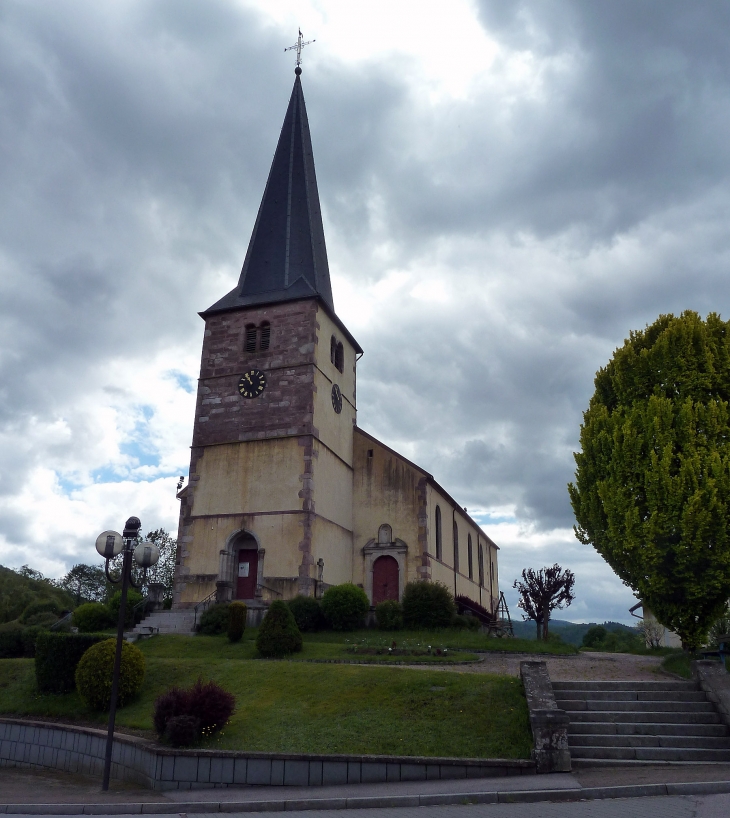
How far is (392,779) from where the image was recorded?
1050cm

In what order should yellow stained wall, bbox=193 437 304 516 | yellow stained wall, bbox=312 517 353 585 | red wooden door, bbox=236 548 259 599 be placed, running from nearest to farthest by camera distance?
red wooden door, bbox=236 548 259 599 → yellow stained wall, bbox=312 517 353 585 → yellow stained wall, bbox=193 437 304 516

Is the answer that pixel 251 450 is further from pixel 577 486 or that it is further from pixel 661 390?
pixel 661 390

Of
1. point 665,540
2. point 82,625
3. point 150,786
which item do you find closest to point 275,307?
point 82,625

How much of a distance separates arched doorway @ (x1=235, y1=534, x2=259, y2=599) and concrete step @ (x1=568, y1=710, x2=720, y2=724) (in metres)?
17.2

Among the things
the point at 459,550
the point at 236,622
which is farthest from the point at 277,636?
the point at 459,550

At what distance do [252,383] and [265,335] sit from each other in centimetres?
246

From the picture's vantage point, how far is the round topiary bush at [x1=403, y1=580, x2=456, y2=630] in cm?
2623

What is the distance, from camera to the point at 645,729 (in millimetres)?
12148

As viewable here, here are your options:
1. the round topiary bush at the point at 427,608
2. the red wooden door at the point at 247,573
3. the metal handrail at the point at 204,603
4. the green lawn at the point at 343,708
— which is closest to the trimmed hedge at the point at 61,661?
the green lawn at the point at 343,708

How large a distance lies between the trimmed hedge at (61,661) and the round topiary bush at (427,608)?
41.0ft

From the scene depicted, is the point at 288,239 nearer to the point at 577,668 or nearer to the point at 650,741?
the point at 577,668

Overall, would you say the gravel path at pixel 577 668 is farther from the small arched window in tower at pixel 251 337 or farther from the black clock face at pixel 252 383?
the small arched window in tower at pixel 251 337

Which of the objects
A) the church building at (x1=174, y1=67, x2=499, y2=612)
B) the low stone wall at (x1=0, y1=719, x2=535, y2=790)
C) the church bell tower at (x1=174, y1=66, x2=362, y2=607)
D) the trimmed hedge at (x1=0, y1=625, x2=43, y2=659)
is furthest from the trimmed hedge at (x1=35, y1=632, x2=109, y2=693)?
the church bell tower at (x1=174, y1=66, x2=362, y2=607)

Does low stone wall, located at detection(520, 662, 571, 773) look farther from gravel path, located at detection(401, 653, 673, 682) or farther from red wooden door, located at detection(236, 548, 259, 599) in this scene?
red wooden door, located at detection(236, 548, 259, 599)
